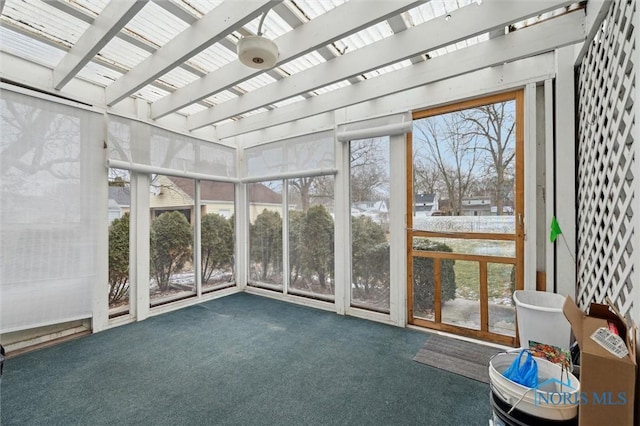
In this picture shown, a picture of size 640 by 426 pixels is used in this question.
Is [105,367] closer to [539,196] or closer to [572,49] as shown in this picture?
[539,196]

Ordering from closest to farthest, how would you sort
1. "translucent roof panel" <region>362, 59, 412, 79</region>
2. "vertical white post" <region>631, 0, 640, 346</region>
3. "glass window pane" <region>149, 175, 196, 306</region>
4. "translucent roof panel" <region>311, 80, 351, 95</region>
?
1. "vertical white post" <region>631, 0, 640, 346</region>
2. "translucent roof panel" <region>362, 59, 412, 79</region>
3. "translucent roof panel" <region>311, 80, 351, 95</region>
4. "glass window pane" <region>149, 175, 196, 306</region>

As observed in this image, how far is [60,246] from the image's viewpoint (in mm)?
2766

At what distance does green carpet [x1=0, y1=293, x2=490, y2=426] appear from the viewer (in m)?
1.81

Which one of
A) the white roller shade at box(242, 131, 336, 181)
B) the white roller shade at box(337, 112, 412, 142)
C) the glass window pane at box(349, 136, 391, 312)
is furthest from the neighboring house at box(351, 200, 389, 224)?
the white roller shade at box(337, 112, 412, 142)

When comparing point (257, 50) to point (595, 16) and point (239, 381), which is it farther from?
point (239, 381)

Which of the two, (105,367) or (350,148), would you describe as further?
(350,148)

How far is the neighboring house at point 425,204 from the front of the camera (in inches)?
122

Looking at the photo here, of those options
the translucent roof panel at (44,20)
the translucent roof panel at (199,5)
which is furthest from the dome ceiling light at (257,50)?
the translucent roof panel at (44,20)

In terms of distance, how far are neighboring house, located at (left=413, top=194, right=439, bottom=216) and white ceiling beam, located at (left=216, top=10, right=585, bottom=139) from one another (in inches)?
46.7

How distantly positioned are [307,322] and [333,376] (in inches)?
46.3

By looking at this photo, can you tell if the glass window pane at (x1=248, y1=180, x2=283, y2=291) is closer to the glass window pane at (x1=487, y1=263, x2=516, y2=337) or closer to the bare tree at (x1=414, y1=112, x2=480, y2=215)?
the bare tree at (x1=414, y1=112, x2=480, y2=215)

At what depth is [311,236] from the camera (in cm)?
410

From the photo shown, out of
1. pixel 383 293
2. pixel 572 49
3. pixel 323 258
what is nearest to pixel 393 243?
pixel 383 293

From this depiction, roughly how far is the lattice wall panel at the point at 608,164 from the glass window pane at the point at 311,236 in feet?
8.50
